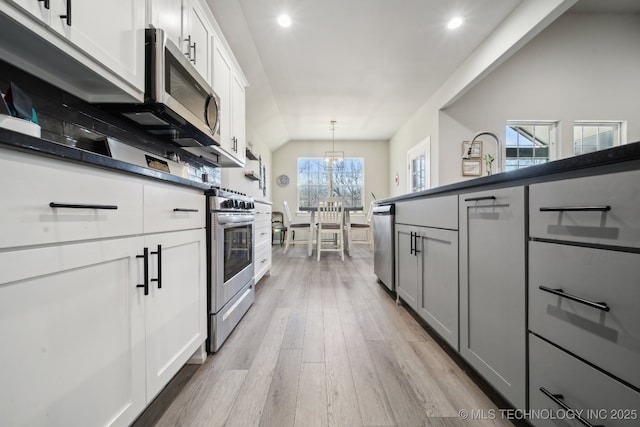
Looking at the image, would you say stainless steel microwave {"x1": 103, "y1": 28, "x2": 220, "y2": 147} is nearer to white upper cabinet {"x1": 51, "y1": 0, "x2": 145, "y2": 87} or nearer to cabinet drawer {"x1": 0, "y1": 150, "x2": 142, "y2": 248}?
white upper cabinet {"x1": 51, "y1": 0, "x2": 145, "y2": 87}

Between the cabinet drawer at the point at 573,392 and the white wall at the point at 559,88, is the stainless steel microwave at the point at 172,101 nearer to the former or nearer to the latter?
the cabinet drawer at the point at 573,392

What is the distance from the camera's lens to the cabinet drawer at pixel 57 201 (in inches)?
19.3

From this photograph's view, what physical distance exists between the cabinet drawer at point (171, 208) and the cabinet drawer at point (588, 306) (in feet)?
4.19

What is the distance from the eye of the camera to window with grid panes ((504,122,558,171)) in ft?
13.4

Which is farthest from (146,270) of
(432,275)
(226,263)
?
Answer: (432,275)

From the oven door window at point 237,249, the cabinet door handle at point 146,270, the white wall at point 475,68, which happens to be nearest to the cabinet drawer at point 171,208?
the cabinet door handle at point 146,270

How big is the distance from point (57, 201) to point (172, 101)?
1018 millimetres

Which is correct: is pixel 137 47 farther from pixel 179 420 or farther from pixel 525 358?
pixel 525 358

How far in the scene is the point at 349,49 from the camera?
309cm

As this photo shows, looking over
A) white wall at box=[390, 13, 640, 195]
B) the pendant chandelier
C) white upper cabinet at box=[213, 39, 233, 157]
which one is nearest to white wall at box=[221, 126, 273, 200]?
white upper cabinet at box=[213, 39, 233, 157]

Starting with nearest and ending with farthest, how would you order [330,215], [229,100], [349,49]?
[229,100] < [349,49] < [330,215]

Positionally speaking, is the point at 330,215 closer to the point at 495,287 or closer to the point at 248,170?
the point at 248,170

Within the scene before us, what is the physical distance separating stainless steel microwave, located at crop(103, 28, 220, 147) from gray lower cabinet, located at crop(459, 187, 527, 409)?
1604 mm

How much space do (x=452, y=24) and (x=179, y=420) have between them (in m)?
3.84
